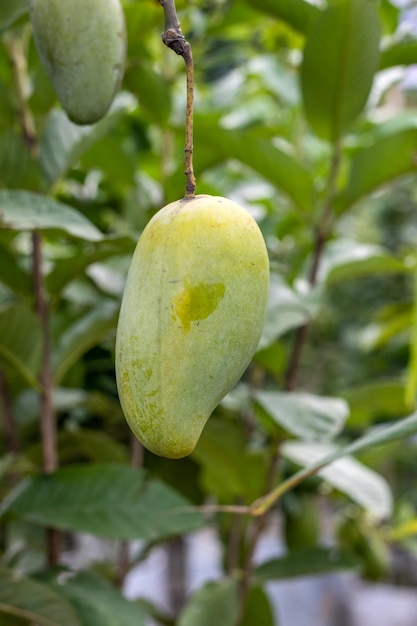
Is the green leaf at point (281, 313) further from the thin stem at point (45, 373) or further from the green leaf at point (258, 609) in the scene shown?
the green leaf at point (258, 609)

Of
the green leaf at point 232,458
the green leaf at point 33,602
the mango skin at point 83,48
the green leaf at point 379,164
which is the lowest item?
the green leaf at point 232,458

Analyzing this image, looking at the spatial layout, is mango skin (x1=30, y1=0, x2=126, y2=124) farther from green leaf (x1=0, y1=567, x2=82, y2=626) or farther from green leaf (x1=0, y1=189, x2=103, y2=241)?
green leaf (x1=0, y1=567, x2=82, y2=626)

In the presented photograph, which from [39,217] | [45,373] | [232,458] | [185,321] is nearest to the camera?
[185,321]

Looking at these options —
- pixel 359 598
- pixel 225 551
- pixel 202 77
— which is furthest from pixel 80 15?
pixel 359 598

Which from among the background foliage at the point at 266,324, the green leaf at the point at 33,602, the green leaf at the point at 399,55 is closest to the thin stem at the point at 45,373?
the background foliage at the point at 266,324

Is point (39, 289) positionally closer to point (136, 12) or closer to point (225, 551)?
point (136, 12)

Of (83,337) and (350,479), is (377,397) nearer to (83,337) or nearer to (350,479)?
(350,479)

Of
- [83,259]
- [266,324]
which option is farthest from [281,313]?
[83,259]
